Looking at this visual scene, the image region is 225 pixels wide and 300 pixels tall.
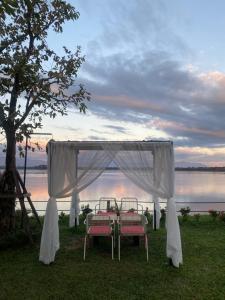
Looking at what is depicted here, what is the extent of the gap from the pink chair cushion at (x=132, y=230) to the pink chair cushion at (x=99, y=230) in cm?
28

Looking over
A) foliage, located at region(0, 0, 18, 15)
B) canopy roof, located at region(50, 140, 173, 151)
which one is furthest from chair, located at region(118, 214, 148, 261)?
foliage, located at region(0, 0, 18, 15)

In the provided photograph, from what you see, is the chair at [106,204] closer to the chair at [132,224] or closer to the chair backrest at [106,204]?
the chair backrest at [106,204]

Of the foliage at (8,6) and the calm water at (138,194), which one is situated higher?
the foliage at (8,6)

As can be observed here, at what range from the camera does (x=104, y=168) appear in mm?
7191

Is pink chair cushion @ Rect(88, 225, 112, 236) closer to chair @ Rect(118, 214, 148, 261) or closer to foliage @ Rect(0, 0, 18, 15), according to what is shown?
chair @ Rect(118, 214, 148, 261)

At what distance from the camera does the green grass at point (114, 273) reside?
4.94 metres

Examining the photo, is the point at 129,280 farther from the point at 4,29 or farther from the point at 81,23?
the point at 4,29

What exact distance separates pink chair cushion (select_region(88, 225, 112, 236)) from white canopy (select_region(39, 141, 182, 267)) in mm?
718

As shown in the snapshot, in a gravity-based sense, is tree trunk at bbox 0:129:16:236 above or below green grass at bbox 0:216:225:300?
above

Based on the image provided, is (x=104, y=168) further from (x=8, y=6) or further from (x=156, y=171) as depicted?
(x=8, y=6)

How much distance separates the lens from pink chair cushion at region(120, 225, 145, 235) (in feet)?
22.4

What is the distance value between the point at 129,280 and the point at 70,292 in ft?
3.28

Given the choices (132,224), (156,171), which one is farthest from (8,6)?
(132,224)

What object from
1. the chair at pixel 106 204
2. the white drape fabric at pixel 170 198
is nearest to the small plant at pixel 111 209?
the chair at pixel 106 204
